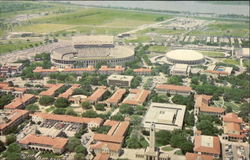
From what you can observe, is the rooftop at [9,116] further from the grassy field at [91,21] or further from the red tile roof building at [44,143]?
the grassy field at [91,21]

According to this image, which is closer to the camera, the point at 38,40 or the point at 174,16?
the point at 38,40

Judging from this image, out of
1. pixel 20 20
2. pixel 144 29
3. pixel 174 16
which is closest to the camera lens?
pixel 20 20

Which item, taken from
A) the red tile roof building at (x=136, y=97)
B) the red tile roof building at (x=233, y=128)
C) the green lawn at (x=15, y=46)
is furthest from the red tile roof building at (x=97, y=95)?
the green lawn at (x=15, y=46)

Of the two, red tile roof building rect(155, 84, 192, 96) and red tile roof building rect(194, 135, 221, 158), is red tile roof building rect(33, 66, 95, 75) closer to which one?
red tile roof building rect(155, 84, 192, 96)

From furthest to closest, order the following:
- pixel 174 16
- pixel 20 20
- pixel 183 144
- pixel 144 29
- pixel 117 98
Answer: pixel 174 16, pixel 144 29, pixel 20 20, pixel 117 98, pixel 183 144

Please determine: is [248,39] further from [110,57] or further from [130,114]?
[130,114]

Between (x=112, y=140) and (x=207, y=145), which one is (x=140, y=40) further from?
(x=207, y=145)

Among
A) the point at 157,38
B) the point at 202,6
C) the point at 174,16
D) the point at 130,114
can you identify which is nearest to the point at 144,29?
the point at 157,38
